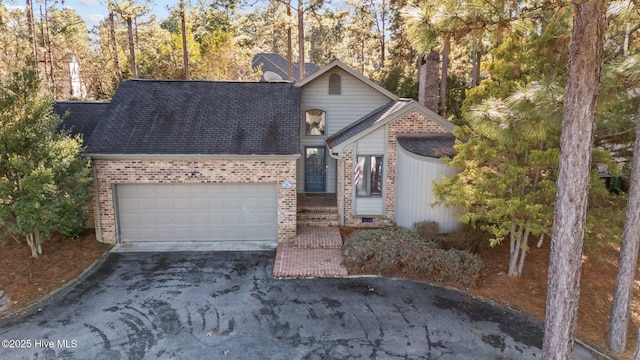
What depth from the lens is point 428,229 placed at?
1236 centimetres

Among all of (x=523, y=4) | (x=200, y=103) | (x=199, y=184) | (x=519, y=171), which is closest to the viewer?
(x=523, y=4)

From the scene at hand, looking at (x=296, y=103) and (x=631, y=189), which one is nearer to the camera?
(x=631, y=189)

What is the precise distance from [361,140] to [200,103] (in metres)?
5.84

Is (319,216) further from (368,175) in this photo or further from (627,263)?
(627,263)

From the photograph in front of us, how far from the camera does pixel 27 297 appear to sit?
962 cm

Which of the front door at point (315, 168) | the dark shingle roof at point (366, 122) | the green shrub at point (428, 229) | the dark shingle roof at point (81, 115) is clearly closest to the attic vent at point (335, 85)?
the dark shingle roof at point (366, 122)

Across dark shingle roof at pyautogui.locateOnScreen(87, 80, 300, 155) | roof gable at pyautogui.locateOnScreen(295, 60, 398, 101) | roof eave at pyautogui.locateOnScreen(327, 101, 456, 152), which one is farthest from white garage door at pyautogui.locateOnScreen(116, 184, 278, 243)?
roof gable at pyautogui.locateOnScreen(295, 60, 398, 101)

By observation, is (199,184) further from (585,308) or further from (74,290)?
(585,308)

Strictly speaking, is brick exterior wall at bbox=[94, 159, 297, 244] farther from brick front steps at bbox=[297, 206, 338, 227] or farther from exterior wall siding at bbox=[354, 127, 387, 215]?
exterior wall siding at bbox=[354, 127, 387, 215]

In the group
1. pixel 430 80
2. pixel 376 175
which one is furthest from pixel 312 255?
pixel 430 80

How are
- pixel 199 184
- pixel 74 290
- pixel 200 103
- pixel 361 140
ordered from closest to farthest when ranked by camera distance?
1. pixel 74 290
2. pixel 199 184
3. pixel 361 140
4. pixel 200 103

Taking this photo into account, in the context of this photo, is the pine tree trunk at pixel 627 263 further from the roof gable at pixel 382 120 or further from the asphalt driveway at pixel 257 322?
the roof gable at pixel 382 120

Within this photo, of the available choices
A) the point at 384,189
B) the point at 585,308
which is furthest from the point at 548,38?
the point at 384,189

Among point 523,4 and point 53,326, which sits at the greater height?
point 523,4
